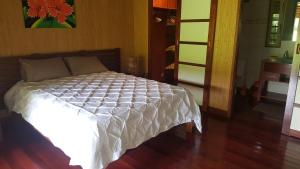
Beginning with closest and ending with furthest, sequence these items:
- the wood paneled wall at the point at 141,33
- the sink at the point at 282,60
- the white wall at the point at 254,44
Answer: the sink at the point at 282,60, the wood paneled wall at the point at 141,33, the white wall at the point at 254,44

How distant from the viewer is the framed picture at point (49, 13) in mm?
2969

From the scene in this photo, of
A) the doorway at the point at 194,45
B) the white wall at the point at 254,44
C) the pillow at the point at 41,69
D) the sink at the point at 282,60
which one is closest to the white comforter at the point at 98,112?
the pillow at the point at 41,69

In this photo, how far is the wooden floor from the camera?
2.18m

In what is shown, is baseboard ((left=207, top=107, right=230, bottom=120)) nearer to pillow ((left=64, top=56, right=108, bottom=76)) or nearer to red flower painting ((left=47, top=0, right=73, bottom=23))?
pillow ((left=64, top=56, right=108, bottom=76))

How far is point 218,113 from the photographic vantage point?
3.44 meters

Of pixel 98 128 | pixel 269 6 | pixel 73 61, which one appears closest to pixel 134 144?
pixel 98 128

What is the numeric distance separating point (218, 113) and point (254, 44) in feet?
6.55

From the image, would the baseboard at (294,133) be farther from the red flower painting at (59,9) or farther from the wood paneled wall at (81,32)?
the red flower painting at (59,9)

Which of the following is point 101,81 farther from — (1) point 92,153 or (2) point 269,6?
(2) point 269,6

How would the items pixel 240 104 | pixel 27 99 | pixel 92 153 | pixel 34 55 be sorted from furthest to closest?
pixel 240 104, pixel 34 55, pixel 27 99, pixel 92 153

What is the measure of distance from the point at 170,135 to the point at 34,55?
85.1 inches

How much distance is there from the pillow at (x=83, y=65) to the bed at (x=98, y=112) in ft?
1.09

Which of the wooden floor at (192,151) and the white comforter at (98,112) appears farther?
the wooden floor at (192,151)

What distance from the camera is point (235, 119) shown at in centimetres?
331
